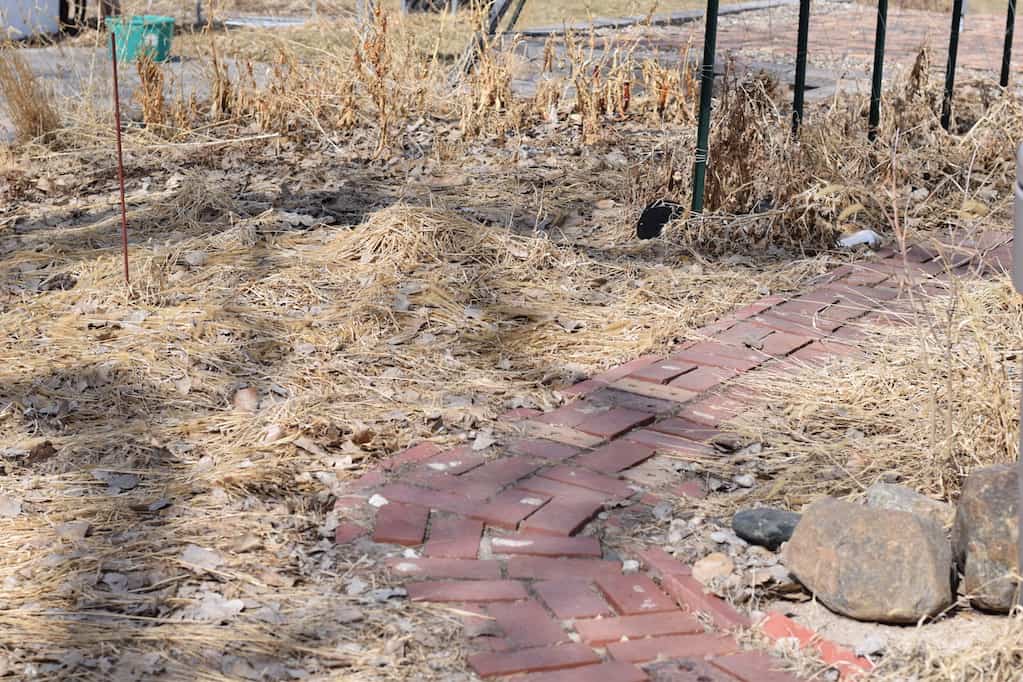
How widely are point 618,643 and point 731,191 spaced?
121 inches

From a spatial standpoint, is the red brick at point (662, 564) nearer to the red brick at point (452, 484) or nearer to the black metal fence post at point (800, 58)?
the red brick at point (452, 484)

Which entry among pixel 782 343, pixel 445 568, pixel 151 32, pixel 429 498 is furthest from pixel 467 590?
pixel 151 32

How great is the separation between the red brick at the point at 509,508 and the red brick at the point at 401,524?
132 mm

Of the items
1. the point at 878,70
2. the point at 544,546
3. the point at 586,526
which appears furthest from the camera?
the point at 878,70

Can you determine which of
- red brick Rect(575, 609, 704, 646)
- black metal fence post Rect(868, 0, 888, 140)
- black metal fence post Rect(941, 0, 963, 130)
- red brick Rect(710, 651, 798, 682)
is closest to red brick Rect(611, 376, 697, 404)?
red brick Rect(575, 609, 704, 646)

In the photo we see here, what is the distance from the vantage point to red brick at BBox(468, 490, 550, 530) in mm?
3143

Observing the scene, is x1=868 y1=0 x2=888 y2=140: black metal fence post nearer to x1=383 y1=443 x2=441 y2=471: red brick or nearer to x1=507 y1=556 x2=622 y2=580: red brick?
x1=383 y1=443 x2=441 y2=471: red brick

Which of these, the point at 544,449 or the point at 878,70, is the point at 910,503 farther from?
the point at 878,70

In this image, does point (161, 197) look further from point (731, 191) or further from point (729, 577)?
point (729, 577)

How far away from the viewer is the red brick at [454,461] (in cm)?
343

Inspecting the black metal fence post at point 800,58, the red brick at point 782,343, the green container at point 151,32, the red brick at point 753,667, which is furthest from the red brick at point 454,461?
the green container at point 151,32

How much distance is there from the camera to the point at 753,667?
2592mm

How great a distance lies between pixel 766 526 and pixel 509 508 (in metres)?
0.63

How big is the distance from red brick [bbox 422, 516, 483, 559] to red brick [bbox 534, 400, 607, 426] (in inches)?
25.9
